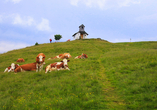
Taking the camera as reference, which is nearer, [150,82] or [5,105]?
[5,105]

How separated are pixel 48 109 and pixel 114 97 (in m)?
3.77

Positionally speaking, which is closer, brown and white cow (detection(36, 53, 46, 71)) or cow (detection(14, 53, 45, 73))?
brown and white cow (detection(36, 53, 46, 71))

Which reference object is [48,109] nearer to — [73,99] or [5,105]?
[73,99]

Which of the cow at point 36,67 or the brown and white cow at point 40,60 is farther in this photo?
the cow at point 36,67

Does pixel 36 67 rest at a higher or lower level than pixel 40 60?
lower

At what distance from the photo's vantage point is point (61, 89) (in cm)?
720

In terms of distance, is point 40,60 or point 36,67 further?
point 36,67

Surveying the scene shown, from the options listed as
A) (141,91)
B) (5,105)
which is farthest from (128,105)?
(5,105)

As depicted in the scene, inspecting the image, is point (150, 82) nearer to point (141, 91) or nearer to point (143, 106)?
point (141, 91)

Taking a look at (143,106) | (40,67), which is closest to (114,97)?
(143,106)

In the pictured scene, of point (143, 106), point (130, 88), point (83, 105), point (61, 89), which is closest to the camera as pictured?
point (143, 106)

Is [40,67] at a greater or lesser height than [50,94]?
greater

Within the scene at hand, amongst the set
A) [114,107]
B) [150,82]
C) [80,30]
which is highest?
[80,30]

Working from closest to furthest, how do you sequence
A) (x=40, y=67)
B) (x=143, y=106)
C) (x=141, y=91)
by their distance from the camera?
1. (x=143, y=106)
2. (x=141, y=91)
3. (x=40, y=67)
